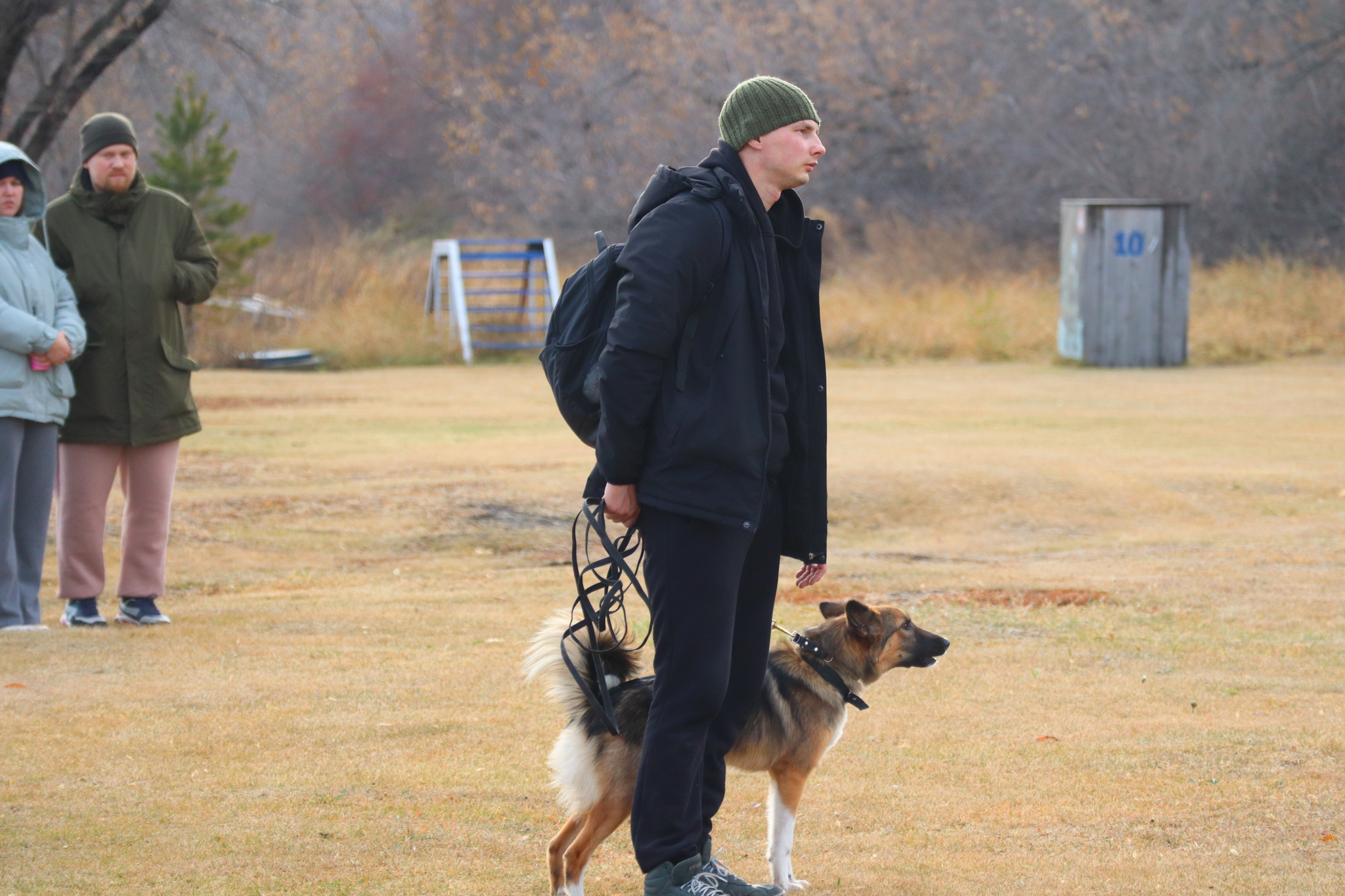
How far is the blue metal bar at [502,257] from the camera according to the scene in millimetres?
25219

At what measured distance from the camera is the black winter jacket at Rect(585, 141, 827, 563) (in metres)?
3.29

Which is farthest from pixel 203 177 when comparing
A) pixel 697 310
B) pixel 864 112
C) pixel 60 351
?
pixel 697 310

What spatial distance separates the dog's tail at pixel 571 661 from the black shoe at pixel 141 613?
391 cm

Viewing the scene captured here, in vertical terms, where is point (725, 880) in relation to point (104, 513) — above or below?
below

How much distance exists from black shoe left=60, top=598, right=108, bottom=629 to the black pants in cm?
449

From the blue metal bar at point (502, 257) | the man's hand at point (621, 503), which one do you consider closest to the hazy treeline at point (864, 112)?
the blue metal bar at point (502, 257)

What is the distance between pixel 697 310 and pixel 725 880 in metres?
1.37

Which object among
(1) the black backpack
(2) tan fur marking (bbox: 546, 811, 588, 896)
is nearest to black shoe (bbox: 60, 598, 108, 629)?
(2) tan fur marking (bbox: 546, 811, 588, 896)

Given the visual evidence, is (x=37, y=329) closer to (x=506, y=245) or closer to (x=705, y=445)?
(x=705, y=445)

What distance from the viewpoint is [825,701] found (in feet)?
13.6

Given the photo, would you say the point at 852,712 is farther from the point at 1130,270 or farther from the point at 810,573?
the point at 1130,270

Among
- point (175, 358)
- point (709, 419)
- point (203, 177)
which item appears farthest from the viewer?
point (203, 177)

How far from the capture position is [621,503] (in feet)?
11.2

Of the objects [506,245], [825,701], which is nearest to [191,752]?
[825,701]
